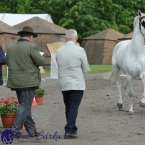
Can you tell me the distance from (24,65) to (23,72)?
0.11 meters

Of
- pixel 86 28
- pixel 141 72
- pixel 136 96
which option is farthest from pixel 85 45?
pixel 141 72

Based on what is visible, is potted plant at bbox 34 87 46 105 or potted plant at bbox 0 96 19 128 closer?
potted plant at bbox 0 96 19 128

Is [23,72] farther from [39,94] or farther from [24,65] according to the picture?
[39,94]

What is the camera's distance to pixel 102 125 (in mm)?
10789

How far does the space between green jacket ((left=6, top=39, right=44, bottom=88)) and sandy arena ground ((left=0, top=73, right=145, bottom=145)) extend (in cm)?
90

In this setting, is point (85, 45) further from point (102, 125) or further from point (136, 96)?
point (102, 125)

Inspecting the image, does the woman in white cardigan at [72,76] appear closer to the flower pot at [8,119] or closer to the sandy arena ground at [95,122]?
the sandy arena ground at [95,122]

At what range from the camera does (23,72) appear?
8.96 metres

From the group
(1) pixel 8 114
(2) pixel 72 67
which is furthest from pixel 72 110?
(1) pixel 8 114

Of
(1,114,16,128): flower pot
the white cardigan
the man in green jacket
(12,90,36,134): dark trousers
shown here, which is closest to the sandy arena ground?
(1,114,16,128): flower pot

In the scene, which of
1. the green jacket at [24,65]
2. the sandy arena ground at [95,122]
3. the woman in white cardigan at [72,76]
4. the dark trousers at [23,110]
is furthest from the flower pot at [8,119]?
the woman in white cardigan at [72,76]

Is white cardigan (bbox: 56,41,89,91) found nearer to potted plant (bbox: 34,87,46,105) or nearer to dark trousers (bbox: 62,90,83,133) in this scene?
dark trousers (bbox: 62,90,83,133)

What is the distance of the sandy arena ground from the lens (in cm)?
899

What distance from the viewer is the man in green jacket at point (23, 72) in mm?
8961
